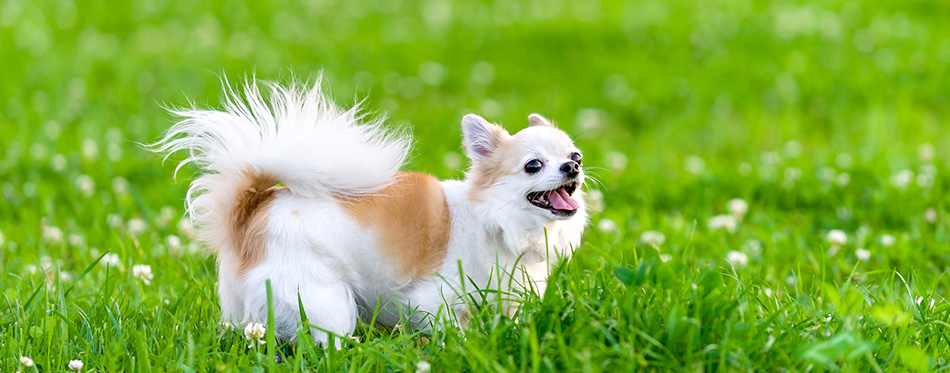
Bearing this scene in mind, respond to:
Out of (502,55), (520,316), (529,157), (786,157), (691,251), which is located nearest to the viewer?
(520,316)

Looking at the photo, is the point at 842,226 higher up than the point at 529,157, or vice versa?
the point at 529,157

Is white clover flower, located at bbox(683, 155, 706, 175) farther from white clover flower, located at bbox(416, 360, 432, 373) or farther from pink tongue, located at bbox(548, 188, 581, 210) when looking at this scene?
white clover flower, located at bbox(416, 360, 432, 373)

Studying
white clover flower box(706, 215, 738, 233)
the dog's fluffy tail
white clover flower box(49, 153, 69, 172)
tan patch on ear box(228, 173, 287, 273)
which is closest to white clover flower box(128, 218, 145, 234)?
white clover flower box(49, 153, 69, 172)

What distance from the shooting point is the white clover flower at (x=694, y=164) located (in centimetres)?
591

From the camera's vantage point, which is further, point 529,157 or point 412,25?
point 412,25

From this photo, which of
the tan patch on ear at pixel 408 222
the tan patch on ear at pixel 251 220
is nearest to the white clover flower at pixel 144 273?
the tan patch on ear at pixel 251 220

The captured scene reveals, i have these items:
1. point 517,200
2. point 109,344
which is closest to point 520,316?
point 517,200

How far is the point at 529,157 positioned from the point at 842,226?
2.55 m

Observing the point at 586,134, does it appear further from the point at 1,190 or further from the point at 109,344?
the point at 109,344

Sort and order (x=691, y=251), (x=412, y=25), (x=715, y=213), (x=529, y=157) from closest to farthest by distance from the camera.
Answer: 1. (x=529, y=157)
2. (x=691, y=251)
3. (x=715, y=213)
4. (x=412, y=25)

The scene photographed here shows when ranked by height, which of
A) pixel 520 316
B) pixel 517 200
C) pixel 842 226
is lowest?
pixel 842 226

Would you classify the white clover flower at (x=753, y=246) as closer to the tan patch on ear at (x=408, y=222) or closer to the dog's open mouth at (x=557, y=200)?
the dog's open mouth at (x=557, y=200)

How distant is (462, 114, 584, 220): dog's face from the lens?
2.83m

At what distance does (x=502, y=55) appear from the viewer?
9.03 meters
